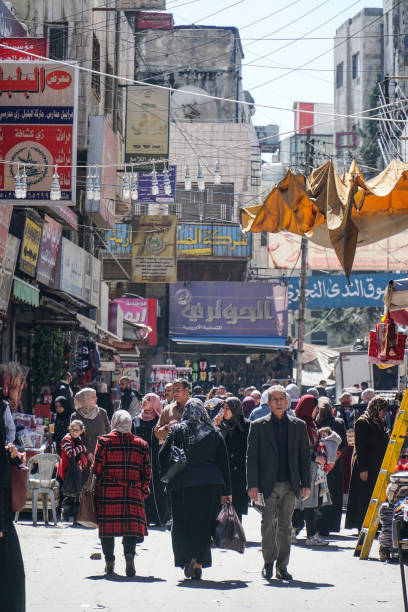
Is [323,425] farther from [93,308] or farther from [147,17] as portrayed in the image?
[147,17]

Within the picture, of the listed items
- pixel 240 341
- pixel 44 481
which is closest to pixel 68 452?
pixel 44 481

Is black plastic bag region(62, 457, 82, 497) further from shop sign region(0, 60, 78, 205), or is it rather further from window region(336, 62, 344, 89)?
window region(336, 62, 344, 89)

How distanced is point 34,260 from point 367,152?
52333mm

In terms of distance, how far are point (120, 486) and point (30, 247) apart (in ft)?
37.0

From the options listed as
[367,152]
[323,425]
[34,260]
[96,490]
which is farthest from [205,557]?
[367,152]

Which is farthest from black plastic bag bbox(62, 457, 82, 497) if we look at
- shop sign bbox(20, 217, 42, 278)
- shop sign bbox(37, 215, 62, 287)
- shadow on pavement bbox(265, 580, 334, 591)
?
shop sign bbox(37, 215, 62, 287)

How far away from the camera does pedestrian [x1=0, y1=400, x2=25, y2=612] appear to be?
651cm

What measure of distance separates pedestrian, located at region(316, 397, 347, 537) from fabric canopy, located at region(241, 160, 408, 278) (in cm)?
381

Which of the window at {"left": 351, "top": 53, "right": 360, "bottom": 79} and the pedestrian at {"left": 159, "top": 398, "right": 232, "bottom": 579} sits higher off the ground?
the window at {"left": 351, "top": 53, "right": 360, "bottom": 79}

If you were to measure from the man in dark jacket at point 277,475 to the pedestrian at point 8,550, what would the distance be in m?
3.46

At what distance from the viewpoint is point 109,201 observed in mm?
29234

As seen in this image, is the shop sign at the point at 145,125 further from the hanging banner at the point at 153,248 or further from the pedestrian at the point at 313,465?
the pedestrian at the point at 313,465

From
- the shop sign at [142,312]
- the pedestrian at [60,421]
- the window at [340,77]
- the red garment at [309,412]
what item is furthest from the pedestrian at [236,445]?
the window at [340,77]

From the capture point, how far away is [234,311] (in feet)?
148
